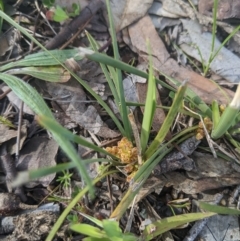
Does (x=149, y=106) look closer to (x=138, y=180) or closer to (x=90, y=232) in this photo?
(x=138, y=180)

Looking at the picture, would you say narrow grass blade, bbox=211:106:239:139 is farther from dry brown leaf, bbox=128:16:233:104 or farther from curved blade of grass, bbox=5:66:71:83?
curved blade of grass, bbox=5:66:71:83

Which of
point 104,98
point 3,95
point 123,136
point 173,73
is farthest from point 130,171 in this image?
point 3,95

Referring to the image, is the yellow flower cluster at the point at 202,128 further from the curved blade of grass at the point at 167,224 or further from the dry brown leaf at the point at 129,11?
the dry brown leaf at the point at 129,11

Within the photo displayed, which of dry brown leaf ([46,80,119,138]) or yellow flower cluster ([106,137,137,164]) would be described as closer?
yellow flower cluster ([106,137,137,164])

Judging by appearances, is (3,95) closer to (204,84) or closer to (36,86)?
(36,86)

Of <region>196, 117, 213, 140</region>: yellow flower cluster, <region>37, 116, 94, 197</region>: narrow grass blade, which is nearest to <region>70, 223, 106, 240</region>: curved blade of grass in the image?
<region>37, 116, 94, 197</region>: narrow grass blade
